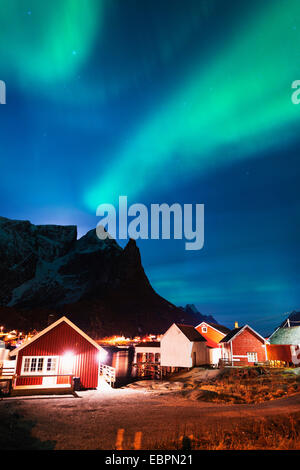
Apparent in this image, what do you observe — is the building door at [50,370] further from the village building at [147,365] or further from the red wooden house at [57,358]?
the village building at [147,365]

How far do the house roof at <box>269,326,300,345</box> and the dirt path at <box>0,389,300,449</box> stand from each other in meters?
29.1

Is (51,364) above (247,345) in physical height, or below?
below

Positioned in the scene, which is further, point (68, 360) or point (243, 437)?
point (68, 360)

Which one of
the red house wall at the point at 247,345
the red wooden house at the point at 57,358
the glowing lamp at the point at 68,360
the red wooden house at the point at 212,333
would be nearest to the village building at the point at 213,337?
the red wooden house at the point at 212,333

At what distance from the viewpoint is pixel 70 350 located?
24.1 metres

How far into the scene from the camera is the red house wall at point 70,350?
76.3ft

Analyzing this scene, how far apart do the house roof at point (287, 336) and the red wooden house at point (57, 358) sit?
2846 centimetres

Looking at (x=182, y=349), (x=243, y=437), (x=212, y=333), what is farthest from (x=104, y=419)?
(x=212, y=333)

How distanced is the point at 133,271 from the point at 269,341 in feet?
408

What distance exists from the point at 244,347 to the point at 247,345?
541 mm

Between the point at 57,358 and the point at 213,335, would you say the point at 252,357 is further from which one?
the point at 57,358

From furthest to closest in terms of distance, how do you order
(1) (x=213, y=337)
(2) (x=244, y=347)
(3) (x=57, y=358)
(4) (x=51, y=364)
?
(1) (x=213, y=337)
(2) (x=244, y=347)
(3) (x=57, y=358)
(4) (x=51, y=364)
